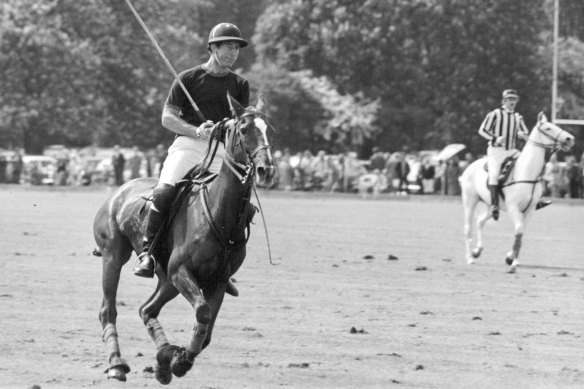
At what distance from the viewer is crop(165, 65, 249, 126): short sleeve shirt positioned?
33.7ft

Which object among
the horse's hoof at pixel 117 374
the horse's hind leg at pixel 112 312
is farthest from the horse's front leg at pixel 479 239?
the horse's hoof at pixel 117 374

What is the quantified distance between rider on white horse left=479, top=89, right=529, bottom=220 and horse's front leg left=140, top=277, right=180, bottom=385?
10488 mm

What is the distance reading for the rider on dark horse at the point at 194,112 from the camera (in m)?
10.1

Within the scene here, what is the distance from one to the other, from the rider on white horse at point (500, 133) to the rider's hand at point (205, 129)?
10.6m

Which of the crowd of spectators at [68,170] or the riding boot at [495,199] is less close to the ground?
the riding boot at [495,199]

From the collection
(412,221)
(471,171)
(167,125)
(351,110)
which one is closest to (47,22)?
(351,110)

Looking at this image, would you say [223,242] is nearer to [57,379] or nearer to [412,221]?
[57,379]

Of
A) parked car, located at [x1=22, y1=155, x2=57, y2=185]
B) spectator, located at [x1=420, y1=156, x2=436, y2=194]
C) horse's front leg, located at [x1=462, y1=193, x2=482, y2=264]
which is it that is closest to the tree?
parked car, located at [x1=22, y1=155, x2=57, y2=185]

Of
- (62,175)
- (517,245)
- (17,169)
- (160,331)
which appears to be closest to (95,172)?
(62,175)

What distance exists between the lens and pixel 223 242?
31.2ft

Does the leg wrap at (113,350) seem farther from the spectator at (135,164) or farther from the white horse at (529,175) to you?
the spectator at (135,164)

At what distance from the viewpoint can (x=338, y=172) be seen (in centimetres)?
4888

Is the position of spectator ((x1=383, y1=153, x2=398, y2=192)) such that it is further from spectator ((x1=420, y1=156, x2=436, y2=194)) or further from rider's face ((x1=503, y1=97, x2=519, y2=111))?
rider's face ((x1=503, y1=97, x2=519, y2=111))

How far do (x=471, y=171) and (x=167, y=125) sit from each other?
39.7 feet
